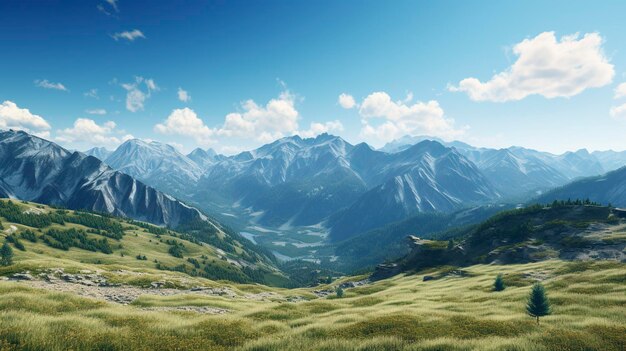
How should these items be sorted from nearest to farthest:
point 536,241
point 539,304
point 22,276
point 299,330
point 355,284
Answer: point 299,330 → point 539,304 → point 22,276 → point 536,241 → point 355,284

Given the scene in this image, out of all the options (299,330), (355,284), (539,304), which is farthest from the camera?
(355,284)

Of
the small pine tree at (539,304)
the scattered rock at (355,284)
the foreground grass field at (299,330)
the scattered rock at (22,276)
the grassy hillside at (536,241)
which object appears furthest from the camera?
the scattered rock at (355,284)

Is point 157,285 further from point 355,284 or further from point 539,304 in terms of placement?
point 355,284

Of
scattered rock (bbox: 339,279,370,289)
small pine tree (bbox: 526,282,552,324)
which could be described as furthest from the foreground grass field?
scattered rock (bbox: 339,279,370,289)

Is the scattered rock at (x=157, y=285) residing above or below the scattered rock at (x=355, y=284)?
above

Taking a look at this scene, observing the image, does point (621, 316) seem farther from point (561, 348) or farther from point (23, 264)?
point (23, 264)

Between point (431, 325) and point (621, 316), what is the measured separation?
15653 mm

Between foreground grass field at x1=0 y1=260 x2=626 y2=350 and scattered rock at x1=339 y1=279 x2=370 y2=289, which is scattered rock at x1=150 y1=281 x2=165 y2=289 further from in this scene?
scattered rock at x1=339 y1=279 x2=370 y2=289

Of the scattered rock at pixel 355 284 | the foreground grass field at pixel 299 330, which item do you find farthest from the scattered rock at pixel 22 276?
the scattered rock at pixel 355 284

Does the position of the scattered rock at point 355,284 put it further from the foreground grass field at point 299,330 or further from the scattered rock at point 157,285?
the foreground grass field at point 299,330

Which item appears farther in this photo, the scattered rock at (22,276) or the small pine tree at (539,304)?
the scattered rock at (22,276)

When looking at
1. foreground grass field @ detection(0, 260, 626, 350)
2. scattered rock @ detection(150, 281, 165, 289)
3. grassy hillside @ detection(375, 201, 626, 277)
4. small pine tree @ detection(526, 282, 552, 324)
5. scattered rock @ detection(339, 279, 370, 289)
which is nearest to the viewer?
foreground grass field @ detection(0, 260, 626, 350)

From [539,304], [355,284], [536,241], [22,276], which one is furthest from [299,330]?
[355,284]

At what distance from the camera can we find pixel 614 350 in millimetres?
19094
